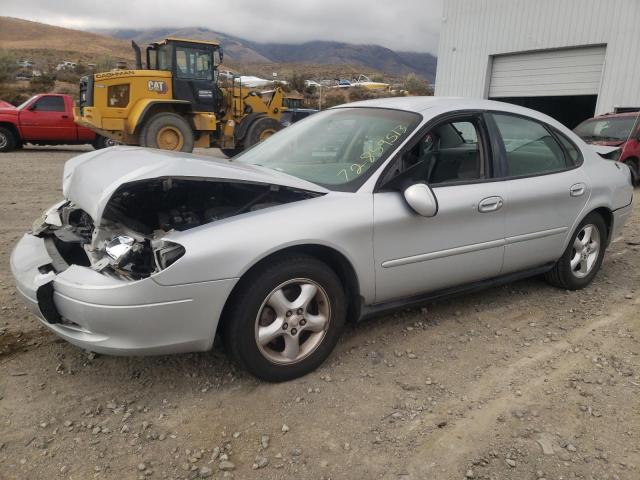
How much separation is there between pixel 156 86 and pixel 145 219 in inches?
384

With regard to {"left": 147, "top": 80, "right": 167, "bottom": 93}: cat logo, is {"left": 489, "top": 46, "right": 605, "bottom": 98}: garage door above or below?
above

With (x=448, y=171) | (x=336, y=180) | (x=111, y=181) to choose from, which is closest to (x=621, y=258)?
(x=448, y=171)

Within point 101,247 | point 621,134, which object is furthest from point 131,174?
point 621,134

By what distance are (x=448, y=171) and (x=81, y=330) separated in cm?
236

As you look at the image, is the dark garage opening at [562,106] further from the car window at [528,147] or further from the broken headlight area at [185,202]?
the broken headlight area at [185,202]

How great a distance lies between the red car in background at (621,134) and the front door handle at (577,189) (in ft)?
22.5

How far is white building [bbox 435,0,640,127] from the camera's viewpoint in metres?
14.2

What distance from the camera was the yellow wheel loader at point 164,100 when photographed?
11.8 m

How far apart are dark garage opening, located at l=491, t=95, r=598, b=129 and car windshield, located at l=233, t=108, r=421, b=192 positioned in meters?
Result: 16.0

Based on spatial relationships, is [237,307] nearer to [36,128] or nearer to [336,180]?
[336,180]

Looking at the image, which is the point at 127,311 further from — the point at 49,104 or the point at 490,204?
the point at 49,104

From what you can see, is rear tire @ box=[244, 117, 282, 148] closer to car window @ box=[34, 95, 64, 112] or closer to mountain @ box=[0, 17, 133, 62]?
car window @ box=[34, 95, 64, 112]

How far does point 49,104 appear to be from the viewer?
14.0 meters

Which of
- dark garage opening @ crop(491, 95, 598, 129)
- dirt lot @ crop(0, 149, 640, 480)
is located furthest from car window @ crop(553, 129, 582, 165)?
dark garage opening @ crop(491, 95, 598, 129)
